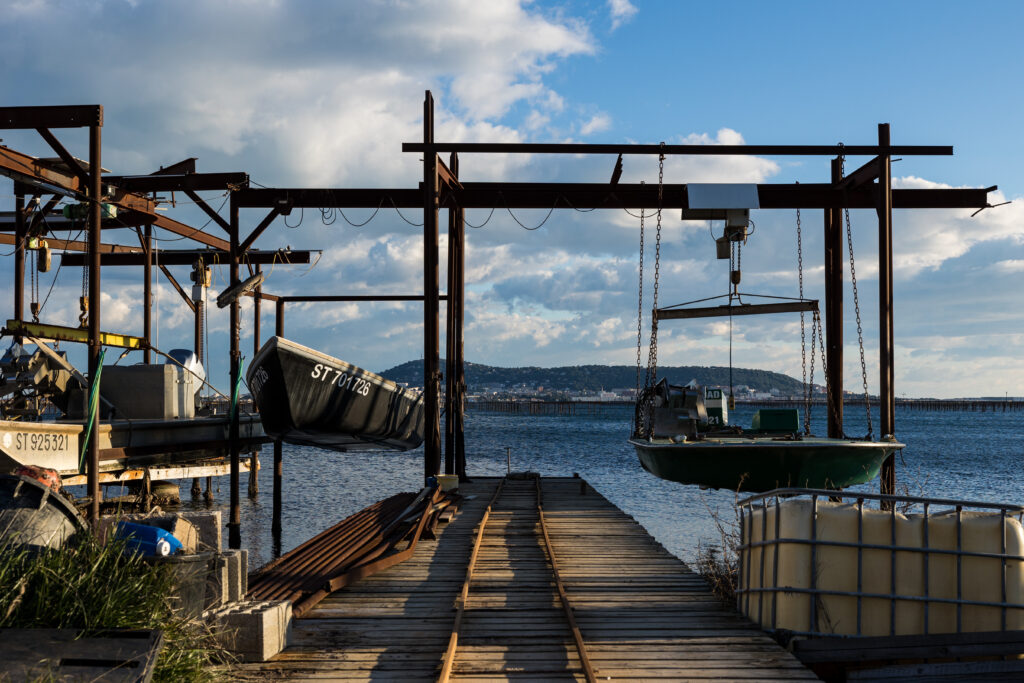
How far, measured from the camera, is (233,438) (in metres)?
19.5

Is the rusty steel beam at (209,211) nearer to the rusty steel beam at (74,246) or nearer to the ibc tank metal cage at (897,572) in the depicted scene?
the rusty steel beam at (74,246)

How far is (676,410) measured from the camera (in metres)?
21.5

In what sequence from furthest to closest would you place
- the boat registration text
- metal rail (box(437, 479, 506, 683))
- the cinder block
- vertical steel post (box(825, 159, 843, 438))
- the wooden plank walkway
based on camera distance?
1. vertical steel post (box(825, 159, 843, 438))
2. the boat registration text
3. the cinder block
4. the wooden plank walkway
5. metal rail (box(437, 479, 506, 683))

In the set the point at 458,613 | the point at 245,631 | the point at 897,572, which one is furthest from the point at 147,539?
the point at 897,572

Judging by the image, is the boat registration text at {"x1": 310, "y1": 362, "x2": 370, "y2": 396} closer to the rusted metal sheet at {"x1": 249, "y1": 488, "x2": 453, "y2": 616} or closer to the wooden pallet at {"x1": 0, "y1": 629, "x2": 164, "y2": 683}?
the rusted metal sheet at {"x1": 249, "y1": 488, "x2": 453, "y2": 616}

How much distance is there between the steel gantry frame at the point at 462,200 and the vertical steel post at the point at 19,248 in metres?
0.06

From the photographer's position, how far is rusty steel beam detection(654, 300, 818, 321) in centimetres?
1867

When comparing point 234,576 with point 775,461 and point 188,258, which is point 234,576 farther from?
point 188,258

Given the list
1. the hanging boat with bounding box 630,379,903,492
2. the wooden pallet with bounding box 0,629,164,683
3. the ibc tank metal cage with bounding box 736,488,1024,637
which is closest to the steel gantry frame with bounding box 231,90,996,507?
the hanging boat with bounding box 630,379,903,492

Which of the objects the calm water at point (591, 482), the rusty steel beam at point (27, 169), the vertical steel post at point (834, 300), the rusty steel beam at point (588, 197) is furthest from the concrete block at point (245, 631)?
the vertical steel post at point (834, 300)

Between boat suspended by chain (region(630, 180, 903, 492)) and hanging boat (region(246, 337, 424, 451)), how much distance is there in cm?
601

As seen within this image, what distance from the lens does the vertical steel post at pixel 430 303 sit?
17312 millimetres

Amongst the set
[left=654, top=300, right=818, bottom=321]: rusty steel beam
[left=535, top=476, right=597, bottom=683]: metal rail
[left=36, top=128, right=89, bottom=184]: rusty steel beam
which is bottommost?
[left=535, top=476, right=597, bottom=683]: metal rail

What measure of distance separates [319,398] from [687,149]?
30.2 feet
